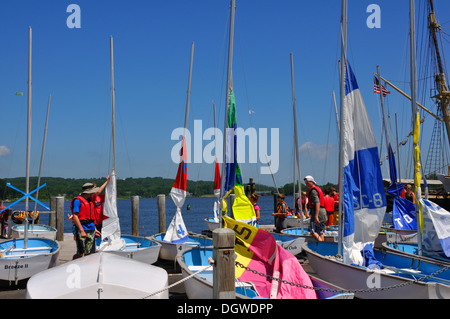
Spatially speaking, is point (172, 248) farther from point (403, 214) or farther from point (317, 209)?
point (403, 214)

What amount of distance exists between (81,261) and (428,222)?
6.67 meters

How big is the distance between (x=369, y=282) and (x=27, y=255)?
7.61m

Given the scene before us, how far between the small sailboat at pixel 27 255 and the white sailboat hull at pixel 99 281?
3.53 metres

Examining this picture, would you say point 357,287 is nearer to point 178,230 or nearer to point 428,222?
point 428,222

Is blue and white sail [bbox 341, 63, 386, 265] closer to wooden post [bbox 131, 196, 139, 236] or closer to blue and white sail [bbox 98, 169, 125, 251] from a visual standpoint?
blue and white sail [bbox 98, 169, 125, 251]

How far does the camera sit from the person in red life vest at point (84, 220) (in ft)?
27.2

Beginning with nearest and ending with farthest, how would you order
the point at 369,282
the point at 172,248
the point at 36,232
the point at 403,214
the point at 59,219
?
the point at 369,282, the point at 172,248, the point at 403,214, the point at 36,232, the point at 59,219

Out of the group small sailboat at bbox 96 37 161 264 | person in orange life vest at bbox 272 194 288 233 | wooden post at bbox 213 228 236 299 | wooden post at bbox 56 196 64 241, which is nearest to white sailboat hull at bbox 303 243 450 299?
wooden post at bbox 213 228 236 299

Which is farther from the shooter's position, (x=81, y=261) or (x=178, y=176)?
(x=178, y=176)

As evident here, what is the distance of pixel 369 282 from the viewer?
703 centimetres

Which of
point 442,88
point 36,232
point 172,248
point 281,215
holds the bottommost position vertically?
point 36,232

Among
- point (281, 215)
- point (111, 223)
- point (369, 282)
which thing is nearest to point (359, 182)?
point (369, 282)
